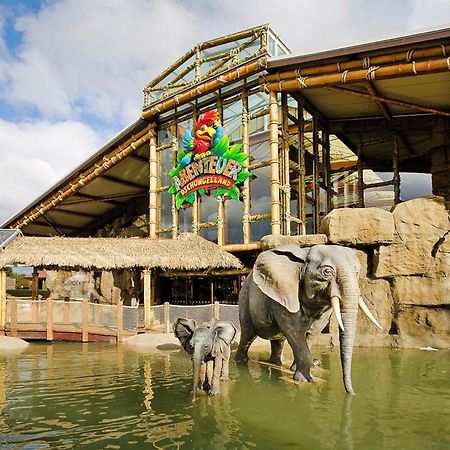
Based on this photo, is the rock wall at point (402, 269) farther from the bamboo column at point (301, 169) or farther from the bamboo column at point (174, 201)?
the bamboo column at point (174, 201)

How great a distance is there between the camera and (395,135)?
17.7 meters

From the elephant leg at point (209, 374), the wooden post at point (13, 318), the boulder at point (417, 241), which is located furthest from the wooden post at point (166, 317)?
the elephant leg at point (209, 374)

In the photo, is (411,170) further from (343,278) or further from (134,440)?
(134,440)

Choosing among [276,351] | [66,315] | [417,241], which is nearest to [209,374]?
[276,351]

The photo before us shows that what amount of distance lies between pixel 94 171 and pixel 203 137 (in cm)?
554

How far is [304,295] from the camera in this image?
23.7 ft

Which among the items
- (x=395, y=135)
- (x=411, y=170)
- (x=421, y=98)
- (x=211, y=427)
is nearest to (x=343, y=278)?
(x=211, y=427)

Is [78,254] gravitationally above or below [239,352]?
above

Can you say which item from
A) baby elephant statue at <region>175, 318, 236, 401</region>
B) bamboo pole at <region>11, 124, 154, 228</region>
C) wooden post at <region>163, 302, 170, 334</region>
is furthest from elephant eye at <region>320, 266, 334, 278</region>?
bamboo pole at <region>11, 124, 154, 228</region>

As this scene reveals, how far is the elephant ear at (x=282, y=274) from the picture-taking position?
7.13 m

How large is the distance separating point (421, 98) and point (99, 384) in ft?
42.5

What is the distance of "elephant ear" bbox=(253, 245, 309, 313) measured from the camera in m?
A: 7.13

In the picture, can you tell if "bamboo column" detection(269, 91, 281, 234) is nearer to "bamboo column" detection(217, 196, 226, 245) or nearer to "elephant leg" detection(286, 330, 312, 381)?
"bamboo column" detection(217, 196, 226, 245)

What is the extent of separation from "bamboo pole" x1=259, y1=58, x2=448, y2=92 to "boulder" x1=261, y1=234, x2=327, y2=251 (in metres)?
4.46
